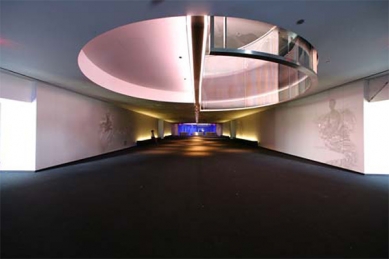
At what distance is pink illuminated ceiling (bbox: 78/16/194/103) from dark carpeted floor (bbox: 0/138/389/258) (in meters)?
3.38

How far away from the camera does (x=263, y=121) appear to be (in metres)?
13.8

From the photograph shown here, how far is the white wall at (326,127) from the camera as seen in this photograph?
6172mm

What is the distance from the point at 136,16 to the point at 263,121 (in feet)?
40.8

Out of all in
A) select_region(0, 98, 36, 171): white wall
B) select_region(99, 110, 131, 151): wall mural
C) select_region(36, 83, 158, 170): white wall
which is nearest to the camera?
select_region(0, 98, 36, 171): white wall

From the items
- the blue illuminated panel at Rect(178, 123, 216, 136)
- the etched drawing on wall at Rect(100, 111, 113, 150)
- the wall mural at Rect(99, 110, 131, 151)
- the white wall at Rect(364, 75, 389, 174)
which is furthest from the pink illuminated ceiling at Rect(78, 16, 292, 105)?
the blue illuminated panel at Rect(178, 123, 216, 136)

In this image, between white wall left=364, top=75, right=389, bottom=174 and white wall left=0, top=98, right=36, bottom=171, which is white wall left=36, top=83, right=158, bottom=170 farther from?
white wall left=364, top=75, right=389, bottom=174

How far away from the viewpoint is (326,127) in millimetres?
7414

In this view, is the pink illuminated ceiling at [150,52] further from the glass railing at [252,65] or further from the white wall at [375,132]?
the white wall at [375,132]

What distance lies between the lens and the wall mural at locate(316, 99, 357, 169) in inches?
250

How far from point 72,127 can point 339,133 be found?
32.2ft

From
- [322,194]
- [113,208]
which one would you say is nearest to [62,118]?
[113,208]

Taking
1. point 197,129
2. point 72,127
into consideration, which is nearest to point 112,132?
point 72,127

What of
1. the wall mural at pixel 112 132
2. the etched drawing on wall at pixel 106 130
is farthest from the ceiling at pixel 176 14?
the wall mural at pixel 112 132

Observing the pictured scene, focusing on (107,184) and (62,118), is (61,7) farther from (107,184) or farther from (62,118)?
(62,118)
